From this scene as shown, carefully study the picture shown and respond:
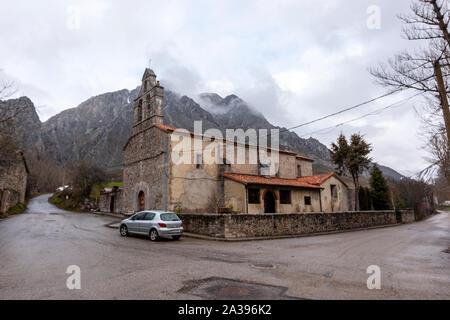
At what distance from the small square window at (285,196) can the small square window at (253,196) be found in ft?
9.51

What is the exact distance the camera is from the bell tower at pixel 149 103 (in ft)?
68.0

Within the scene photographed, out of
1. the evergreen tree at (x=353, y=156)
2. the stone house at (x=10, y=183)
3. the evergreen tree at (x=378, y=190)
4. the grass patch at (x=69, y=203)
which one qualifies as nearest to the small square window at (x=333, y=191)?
the evergreen tree at (x=353, y=156)

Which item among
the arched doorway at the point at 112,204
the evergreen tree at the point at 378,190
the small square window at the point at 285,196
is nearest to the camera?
the small square window at the point at 285,196

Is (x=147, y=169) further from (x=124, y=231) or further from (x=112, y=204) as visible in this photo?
(x=112, y=204)

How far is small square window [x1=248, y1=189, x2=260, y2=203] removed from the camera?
811 inches

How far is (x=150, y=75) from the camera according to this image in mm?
21484

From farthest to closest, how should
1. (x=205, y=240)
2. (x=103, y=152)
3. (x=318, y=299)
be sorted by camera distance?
(x=103, y=152) → (x=205, y=240) → (x=318, y=299)

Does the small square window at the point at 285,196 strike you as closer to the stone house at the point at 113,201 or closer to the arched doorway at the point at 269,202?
the arched doorway at the point at 269,202

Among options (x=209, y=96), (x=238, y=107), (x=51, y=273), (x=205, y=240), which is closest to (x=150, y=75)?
(x=205, y=240)

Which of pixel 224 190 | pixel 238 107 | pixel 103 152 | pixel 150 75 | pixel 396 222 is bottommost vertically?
pixel 396 222

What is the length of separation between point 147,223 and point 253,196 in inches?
383
